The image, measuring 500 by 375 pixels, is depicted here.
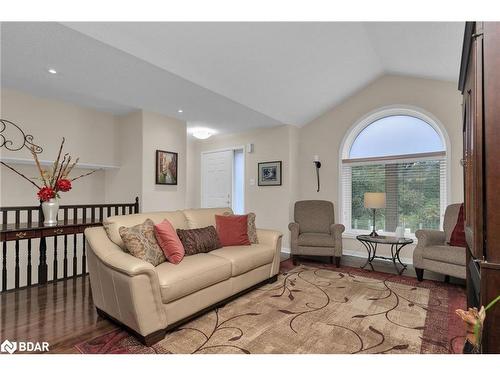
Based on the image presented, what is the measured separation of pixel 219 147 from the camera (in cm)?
623

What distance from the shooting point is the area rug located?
1.92 metres

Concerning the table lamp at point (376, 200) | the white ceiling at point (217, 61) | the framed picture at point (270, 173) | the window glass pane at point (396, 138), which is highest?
the white ceiling at point (217, 61)

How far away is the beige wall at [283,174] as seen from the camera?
509cm

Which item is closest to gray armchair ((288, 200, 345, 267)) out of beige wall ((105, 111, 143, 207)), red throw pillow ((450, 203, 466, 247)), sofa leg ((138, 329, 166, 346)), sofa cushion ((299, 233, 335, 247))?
sofa cushion ((299, 233, 335, 247))

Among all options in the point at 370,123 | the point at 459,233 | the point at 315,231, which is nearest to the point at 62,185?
the point at 315,231

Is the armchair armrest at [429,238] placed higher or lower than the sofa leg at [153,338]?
higher

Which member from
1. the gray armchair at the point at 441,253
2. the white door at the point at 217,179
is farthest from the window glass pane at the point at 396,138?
the white door at the point at 217,179

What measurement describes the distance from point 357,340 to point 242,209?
163 inches

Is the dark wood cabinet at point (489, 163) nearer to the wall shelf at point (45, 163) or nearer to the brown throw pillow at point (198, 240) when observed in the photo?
the brown throw pillow at point (198, 240)

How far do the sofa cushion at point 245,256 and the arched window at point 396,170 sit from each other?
2268 millimetres

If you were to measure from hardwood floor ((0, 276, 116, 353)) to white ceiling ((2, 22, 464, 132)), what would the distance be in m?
2.42

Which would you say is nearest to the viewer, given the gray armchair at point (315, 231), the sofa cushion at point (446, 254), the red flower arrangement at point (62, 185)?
the sofa cushion at point (446, 254)

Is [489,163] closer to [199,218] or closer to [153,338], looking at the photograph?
[153,338]
